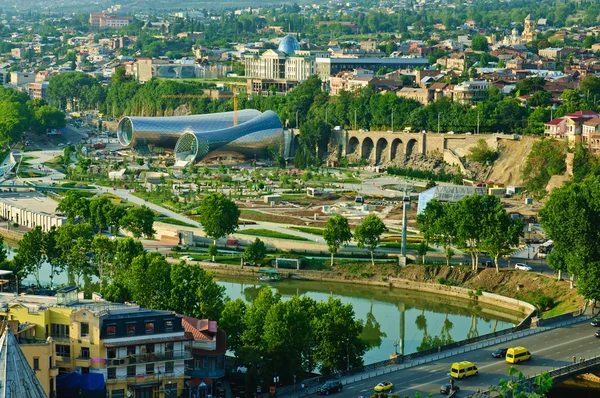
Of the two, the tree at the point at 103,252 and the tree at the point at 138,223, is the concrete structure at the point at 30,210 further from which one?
the tree at the point at 103,252

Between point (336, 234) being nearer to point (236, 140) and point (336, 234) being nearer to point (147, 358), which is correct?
point (147, 358)

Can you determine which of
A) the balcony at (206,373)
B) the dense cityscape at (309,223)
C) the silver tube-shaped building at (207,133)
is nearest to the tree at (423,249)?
the dense cityscape at (309,223)

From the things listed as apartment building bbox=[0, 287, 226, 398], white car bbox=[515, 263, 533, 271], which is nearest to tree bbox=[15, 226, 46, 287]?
apartment building bbox=[0, 287, 226, 398]

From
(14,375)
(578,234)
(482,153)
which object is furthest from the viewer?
(482,153)

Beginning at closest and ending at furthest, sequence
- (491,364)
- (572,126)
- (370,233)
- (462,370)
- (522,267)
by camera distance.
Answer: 1. (462,370)
2. (491,364)
3. (522,267)
4. (370,233)
5. (572,126)

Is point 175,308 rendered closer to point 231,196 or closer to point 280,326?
point 280,326

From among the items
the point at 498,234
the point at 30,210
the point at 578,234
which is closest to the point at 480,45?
the point at 30,210
